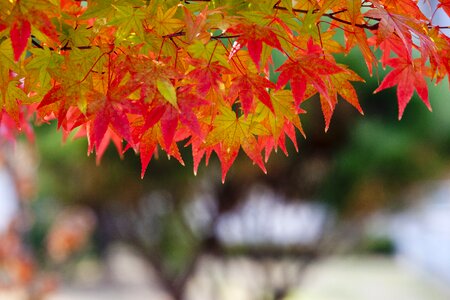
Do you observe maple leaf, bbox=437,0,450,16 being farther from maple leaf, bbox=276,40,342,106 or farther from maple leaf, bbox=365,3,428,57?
maple leaf, bbox=276,40,342,106

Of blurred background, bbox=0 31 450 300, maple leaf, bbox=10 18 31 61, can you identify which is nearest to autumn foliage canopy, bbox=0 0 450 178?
maple leaf, bbox=10 18 31 61

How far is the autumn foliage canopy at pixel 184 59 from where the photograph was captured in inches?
33.6

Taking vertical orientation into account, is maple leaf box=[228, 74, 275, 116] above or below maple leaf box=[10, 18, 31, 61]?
below

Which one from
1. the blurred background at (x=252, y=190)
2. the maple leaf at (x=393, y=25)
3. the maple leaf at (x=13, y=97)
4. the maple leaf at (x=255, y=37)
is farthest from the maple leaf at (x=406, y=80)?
the blurred background at (x=252, y=190)

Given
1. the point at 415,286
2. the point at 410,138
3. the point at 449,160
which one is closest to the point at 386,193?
the point at 449,160

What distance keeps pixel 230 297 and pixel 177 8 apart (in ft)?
26.7

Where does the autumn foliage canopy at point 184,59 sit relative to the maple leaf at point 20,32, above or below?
below

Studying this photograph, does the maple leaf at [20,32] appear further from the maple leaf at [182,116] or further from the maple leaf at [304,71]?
the maple leaf at [304,71]

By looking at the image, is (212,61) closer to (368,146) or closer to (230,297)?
(368,146)

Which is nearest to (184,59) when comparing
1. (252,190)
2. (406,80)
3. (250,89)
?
(250,89)

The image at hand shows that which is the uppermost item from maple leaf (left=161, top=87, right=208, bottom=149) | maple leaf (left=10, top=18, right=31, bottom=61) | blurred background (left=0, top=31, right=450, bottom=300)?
maple leaf (left=10, top=18, right=31, bottom=61)

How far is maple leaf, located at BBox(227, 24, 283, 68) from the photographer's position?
0.85 meters

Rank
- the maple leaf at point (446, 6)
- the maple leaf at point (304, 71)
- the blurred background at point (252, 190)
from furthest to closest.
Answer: the blurred background at point (252, 190) < the maple leaf at point (446, 6) < the maple leaf at point (304, 71)

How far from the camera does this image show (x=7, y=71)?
92cm
